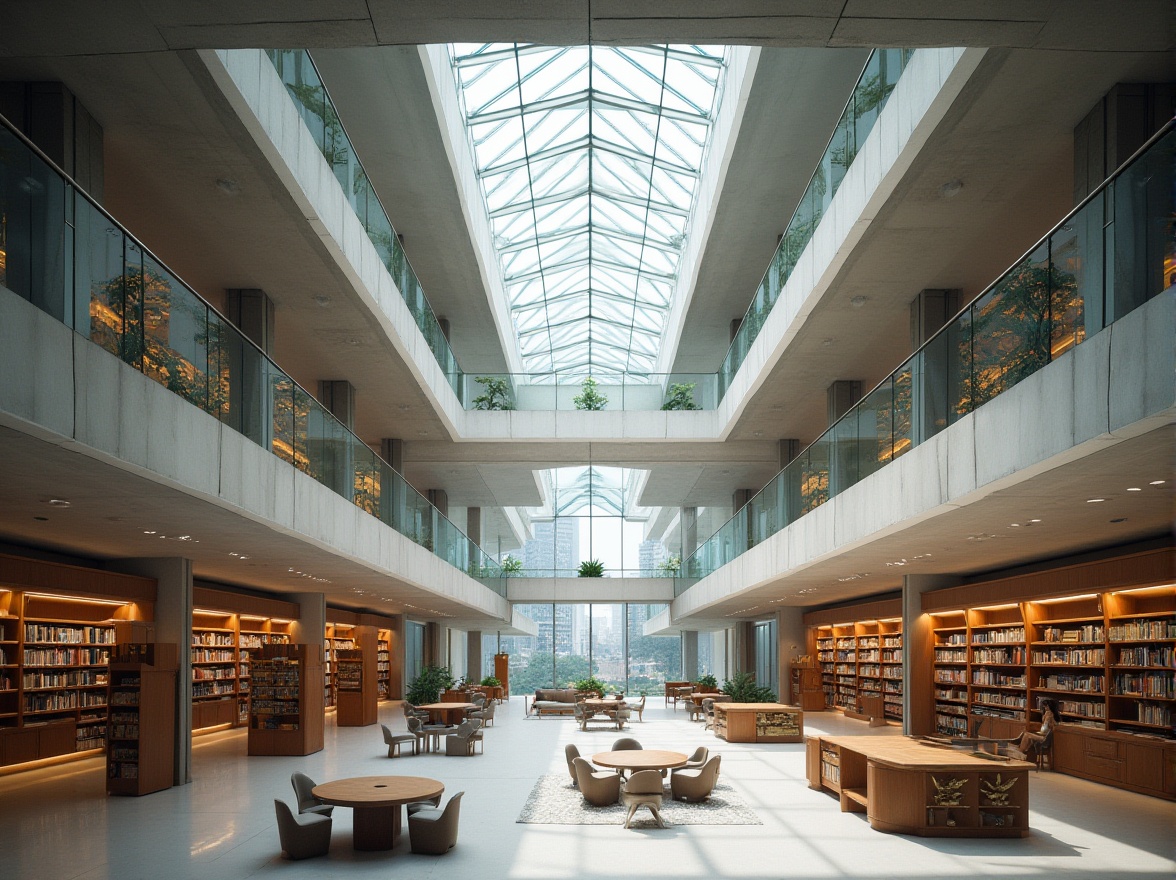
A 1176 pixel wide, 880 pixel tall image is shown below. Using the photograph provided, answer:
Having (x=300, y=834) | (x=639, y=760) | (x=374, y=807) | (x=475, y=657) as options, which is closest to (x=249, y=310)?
(x=374, y=807)

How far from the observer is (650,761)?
12414 mm

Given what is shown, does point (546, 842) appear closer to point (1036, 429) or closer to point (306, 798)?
point (306, 798)

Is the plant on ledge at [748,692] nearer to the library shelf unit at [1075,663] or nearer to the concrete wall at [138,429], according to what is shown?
the library shelf unit at [1075,663]

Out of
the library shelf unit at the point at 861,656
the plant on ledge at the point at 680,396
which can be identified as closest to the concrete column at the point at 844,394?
the library shelf unit at the point at 861,656

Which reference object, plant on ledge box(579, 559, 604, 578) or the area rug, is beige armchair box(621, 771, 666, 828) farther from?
plant on ledge box(579, 559, 604, 578)

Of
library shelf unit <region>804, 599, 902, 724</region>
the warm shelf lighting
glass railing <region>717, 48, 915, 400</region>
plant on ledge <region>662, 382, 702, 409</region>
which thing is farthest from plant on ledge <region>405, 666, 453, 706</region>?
glass railing <region>717, 48, 915, 400</region>

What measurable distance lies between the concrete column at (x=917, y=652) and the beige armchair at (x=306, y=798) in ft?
39.5

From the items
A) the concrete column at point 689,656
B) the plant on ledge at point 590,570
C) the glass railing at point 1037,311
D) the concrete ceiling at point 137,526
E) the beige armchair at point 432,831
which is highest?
the glass railing at point 1037,311

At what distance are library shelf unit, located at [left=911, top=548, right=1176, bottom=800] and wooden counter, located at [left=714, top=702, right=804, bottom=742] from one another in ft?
8.22

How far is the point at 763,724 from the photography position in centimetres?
1955

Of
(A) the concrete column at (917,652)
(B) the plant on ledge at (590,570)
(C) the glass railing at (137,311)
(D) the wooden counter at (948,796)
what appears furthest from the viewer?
(B) the plant on ledge at (590,570)

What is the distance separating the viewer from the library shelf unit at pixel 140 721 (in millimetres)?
12773

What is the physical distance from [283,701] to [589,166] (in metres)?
13.0

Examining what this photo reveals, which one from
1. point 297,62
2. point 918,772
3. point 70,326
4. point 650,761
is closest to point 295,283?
point 297,62
